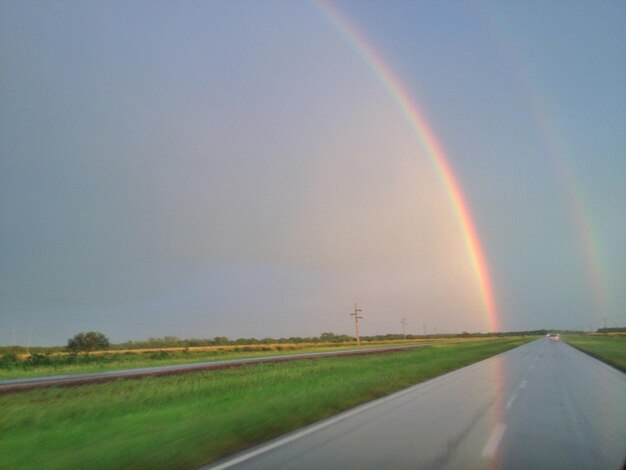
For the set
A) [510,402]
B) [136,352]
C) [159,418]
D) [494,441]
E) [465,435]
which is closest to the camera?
[494,441]

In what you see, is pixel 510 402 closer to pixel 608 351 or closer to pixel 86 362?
pixel 608 351

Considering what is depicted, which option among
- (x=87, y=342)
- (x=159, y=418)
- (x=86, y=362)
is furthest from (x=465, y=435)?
(x=87, y=342)

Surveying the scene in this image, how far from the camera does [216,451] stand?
930 centimetres

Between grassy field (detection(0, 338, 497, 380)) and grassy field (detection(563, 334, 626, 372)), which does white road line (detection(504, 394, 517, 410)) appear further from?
grassy field (detection(0, 338, 497, 380))

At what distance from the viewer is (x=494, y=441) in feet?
32.1

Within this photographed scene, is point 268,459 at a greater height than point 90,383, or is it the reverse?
point 90,383

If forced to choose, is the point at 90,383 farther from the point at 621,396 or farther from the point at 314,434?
the point at 621,396

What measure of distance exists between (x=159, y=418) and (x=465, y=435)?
6.80 meters

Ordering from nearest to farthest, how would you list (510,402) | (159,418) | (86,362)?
(159,418)
(510,402)
(86,362)

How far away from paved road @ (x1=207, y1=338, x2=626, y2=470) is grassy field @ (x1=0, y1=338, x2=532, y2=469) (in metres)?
0.95

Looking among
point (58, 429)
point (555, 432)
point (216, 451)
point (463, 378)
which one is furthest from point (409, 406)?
point (463, 378)

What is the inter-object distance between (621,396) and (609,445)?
8466mm

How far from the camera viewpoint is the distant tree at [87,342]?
4043 inches

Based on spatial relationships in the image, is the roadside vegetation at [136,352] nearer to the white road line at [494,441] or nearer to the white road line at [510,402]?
the white road line at [510,402]
